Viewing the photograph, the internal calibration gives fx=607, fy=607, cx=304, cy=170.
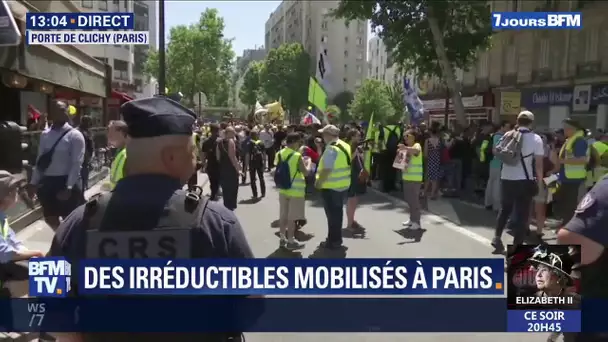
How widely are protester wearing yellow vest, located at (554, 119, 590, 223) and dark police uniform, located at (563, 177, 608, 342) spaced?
6.19 meters

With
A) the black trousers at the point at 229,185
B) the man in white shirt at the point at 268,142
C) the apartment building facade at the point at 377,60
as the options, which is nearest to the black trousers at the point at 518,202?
the black trousers at the point at 229,185

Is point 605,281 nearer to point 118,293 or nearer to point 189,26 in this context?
point 118,293

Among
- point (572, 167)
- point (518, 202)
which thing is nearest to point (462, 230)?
point (572, 167)

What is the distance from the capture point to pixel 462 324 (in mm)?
3449

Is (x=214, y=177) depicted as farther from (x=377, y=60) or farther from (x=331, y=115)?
(x=377, y=60)

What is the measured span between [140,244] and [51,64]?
13.4 m

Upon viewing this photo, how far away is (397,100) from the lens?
212 feet

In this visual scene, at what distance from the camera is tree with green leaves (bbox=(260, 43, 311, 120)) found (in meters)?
84.0

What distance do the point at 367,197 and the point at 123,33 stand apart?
314 inches

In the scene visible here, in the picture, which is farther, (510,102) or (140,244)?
(510,102)

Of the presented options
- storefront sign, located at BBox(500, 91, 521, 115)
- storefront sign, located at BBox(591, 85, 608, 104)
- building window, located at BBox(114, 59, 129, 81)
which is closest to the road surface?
storefront sign, located at BBox(591, 85, 608, 104)

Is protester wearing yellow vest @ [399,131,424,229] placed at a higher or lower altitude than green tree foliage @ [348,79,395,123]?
lower

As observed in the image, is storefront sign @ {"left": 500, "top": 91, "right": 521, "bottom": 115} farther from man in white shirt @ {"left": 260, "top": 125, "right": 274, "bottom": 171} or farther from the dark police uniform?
the dark police uniform

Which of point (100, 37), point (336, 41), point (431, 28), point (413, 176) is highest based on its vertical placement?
point (336, 41)
